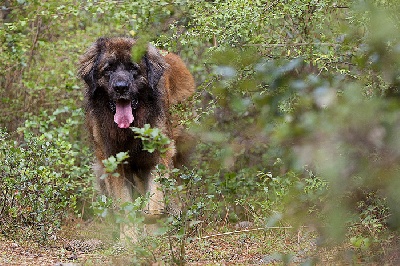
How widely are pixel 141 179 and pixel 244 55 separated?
5.02m

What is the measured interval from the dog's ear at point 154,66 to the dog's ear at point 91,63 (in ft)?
1.71

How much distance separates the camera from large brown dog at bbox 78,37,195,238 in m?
7.60

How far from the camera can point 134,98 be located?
7.65 metres

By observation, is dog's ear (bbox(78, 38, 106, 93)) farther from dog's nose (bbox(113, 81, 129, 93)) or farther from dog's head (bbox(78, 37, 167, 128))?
dog's nose (bbox(113, 81, 129, 93))

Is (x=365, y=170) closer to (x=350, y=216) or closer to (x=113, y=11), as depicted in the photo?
(x=350, y=216)

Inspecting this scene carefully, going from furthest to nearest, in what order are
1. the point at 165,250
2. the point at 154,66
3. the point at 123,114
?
the point at 154,66 < the point at 123,114 < the point at 165,250

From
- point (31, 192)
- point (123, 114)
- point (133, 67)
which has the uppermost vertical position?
point (133, 67)

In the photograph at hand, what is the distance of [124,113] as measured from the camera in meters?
7.65

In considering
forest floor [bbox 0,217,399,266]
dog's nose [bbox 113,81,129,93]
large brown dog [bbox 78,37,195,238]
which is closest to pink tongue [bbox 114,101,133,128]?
large brown dog [bbox 78,37,195,238]

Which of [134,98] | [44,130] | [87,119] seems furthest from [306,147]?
[44,130]

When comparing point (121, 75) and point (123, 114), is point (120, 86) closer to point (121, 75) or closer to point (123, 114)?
point (121, 75)

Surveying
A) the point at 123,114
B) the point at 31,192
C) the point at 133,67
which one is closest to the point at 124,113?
the point at 123,114

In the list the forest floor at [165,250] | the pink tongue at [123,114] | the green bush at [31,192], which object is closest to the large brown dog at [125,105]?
the pink tongue at [123,114]

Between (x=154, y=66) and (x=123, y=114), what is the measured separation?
25.0 inches
